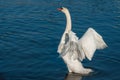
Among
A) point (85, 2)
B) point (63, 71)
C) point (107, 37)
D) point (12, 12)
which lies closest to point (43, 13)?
point (12, 12)

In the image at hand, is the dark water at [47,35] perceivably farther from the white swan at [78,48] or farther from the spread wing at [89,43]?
the spread wing at [89,43]

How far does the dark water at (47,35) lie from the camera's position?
16.5m

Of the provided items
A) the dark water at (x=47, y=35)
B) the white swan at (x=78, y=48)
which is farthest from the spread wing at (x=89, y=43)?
the dark water at (x=47, y=35)

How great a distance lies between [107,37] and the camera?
Answer: 2031cm

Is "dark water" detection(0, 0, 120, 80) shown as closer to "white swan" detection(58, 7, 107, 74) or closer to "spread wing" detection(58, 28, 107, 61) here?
"white swan" detection(58, 7, 107, 74)

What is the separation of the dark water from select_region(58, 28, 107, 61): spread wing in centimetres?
108

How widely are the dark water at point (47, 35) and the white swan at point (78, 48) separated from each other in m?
0.46

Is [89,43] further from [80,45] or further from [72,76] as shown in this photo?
[72,76]

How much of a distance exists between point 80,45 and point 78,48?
8.0 inches

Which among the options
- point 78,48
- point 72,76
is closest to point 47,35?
point 72,76

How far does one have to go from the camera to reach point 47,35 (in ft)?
66.7

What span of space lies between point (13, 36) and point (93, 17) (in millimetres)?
5752

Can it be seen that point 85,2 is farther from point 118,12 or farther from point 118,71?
point 118,71

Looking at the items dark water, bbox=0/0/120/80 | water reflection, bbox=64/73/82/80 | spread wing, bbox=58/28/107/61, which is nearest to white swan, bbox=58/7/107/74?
spread wing, bbox=58/28/107/61
